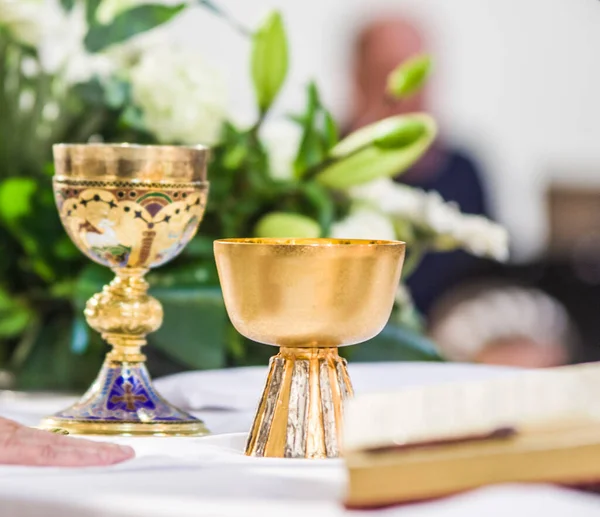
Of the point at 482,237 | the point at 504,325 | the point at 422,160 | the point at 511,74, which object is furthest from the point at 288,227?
the point at 511,74

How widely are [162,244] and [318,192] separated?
0.23 metres

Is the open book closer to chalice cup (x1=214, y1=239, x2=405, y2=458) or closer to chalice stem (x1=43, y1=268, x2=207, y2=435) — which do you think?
chalice cup (x1=214, y1=239, x2=405, y2=458)

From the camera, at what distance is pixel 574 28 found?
362 centimetres

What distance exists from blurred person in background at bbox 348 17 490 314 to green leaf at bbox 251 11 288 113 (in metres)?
1.43

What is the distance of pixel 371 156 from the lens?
72 centimetres

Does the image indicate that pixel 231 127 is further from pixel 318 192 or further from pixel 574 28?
pixel 574 28

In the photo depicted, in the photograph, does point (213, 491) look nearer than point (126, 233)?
Yes

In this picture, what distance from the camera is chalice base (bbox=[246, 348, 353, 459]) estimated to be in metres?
0.45

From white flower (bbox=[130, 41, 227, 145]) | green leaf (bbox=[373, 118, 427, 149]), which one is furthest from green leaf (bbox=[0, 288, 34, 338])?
green leaf (bbox=[373, 118, 427, 149])

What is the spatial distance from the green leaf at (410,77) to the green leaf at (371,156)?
0.15 feet

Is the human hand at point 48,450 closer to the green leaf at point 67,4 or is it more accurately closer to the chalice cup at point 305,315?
the chalice cup at point 305,315

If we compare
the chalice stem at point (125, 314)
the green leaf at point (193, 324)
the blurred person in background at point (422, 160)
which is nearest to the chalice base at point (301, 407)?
the chalice stem at point (125, 314)

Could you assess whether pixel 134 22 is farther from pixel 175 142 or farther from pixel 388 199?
pixel 388 199

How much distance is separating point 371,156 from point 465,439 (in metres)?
0.40
